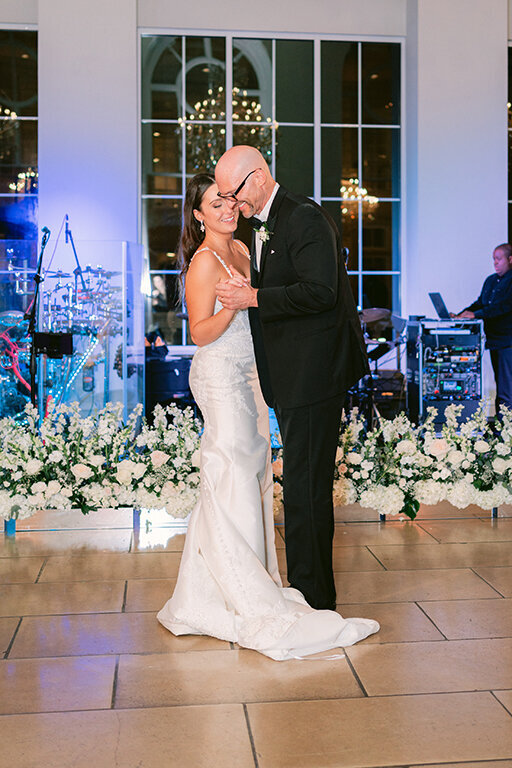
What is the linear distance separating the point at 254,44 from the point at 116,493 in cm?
766

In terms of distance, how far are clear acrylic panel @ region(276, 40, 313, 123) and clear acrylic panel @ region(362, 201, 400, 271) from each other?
1407 millimetres

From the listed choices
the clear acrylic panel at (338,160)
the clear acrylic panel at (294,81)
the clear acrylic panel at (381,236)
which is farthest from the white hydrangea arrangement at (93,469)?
the clear acrylic panel at (294,81)

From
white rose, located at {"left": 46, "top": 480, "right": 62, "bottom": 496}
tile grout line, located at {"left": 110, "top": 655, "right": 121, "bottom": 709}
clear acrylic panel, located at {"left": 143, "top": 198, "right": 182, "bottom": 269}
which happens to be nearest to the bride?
tile grout line, located at {"left": 110, "top": 655, "right": 121, "bottom": 709}

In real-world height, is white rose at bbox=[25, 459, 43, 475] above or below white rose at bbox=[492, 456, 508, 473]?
above

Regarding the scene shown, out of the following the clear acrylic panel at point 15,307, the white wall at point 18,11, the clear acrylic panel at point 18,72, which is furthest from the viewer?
the clear acrylic panel at point 18,72

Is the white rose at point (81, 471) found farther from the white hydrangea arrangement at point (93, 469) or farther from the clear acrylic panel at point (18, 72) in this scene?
the clear acrylic panel at point (18, 72)

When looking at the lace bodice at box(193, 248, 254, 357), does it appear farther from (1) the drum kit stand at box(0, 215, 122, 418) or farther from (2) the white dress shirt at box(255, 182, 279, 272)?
(1) the drum kit stand at box(0, 215, 122, 418)

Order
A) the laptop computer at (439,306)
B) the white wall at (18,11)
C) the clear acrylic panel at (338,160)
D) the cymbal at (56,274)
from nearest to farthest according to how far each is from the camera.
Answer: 1. the cymbal at (56,274)
2. the laptop computer at (439,306)
3. the white wall at (18,11)
4. the clear acrylic panel at (338,160)

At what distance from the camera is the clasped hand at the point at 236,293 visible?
9.75 ft

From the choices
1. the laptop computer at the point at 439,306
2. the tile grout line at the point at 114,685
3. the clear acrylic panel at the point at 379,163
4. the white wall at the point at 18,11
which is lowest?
the tile grout line at the point at 114,685

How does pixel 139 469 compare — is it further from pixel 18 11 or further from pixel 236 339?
pixel 18 11

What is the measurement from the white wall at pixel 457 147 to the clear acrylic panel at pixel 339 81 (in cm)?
79

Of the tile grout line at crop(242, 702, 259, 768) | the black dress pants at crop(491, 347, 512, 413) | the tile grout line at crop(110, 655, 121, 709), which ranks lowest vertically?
the tile grout line at crop(110, 655, 121, 709)

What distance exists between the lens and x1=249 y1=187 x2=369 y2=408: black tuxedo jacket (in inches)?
116
